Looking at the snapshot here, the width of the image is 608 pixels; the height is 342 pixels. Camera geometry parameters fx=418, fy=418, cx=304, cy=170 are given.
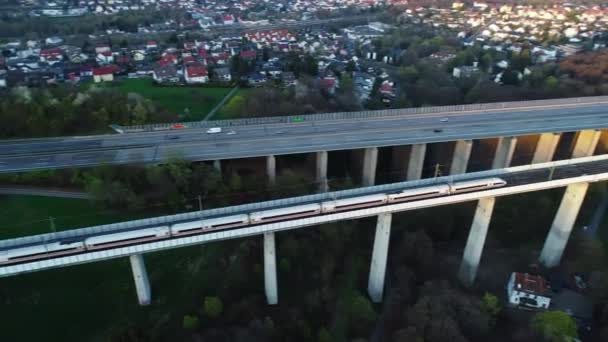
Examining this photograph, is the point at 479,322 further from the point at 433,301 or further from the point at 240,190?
the point at 240,190

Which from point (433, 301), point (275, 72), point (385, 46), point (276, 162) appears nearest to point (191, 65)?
point (275, 72)

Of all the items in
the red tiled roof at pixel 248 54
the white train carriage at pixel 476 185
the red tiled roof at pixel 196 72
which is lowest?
the red tiled roof at pixel 248 54

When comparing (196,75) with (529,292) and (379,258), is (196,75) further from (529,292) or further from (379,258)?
(529,292)

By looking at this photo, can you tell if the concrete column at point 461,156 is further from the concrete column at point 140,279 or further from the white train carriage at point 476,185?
the concrete column at point 140,279

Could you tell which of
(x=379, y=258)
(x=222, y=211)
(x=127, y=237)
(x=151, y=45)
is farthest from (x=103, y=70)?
(x=379, y=258)

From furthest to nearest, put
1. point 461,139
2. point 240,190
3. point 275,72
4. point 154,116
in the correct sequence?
1. point 275,72
2. point 154,116
3. point 461,139
4. point 240,190

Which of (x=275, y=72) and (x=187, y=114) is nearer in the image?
(x=187, y=114)

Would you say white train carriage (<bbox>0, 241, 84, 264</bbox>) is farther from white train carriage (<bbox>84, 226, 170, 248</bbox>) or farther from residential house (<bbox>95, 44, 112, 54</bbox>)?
residential house (<bbox>95, 44, 112, 54</bbox>)

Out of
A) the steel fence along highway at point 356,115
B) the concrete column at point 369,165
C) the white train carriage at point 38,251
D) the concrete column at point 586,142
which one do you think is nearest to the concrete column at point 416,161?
the concrete column at point 369,165
